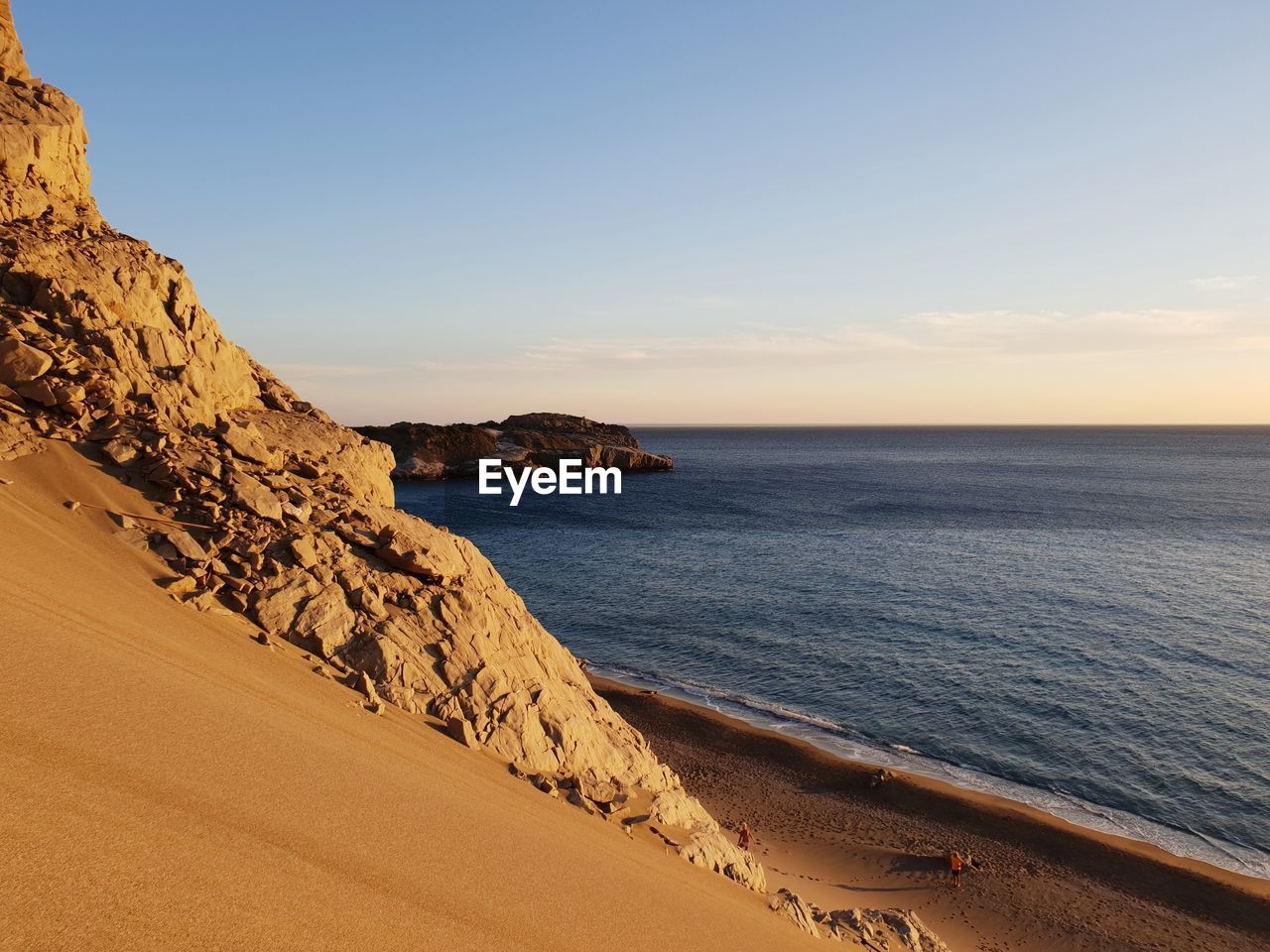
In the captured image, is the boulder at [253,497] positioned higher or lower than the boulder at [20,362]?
lower

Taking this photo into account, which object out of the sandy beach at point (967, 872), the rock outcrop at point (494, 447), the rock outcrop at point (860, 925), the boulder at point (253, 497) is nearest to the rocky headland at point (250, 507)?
the boulder at point (253, 497)

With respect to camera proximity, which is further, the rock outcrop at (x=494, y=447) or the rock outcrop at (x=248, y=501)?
the rock outcrop at (x=494, y=447)

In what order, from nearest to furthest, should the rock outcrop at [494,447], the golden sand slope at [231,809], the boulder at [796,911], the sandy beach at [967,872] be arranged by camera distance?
the golden sand slope at [231,809] < the boulder at [796,911] < the sandy beach at [967,872] < the rock outcrop at [494,447]

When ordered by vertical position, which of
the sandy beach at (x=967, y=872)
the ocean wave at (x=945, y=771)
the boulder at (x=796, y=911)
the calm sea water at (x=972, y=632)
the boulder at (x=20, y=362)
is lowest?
the sandy beach at (x=967, y=872)

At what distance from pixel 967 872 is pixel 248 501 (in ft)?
79.7

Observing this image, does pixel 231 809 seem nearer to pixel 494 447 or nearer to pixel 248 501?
pixel 248 501

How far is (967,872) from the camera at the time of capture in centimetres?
2436

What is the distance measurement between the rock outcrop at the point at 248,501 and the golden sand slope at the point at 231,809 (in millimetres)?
644

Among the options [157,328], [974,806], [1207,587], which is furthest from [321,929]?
[1207,587]

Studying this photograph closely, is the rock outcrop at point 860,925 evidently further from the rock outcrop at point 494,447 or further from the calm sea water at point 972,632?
the rock outcrop at point 494,447

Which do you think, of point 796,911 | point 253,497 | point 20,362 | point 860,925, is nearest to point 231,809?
point 253,497

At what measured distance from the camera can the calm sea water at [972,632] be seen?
30578mm

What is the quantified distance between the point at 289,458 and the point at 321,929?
11185mm

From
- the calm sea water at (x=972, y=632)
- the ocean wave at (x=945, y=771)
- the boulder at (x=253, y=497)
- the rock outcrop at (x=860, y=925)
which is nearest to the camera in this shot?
the boulder at (x=253, y=497)
